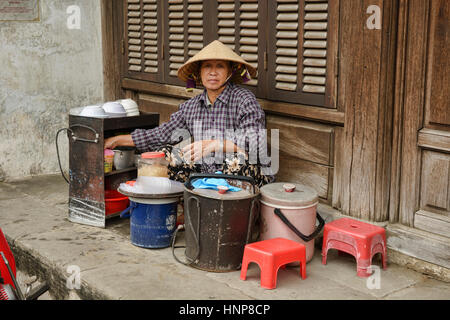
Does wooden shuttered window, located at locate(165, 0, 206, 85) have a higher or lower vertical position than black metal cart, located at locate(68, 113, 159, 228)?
higher

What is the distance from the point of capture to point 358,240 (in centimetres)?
406

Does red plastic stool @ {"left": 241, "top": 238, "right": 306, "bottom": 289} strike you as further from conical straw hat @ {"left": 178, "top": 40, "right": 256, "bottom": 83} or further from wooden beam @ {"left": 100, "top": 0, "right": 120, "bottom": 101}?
wooden beam @ {"left": 100, "top": 0, "right": 120, "bottom": 101}

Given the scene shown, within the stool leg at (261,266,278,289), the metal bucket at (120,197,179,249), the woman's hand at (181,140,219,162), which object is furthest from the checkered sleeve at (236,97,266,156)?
the stool leg at (261,266,278,289)

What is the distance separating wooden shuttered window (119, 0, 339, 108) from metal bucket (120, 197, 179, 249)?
4.38 feet

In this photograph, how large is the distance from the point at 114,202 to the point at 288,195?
1.76 metres

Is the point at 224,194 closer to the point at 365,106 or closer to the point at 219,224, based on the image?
the point at 219,224

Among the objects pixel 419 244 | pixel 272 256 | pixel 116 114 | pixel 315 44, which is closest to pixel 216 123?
pixel 116 114

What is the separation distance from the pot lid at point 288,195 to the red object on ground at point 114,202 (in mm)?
1495

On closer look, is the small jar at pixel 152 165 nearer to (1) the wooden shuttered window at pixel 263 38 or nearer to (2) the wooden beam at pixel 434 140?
(1) the wooden shuttered window at pixel 263 38

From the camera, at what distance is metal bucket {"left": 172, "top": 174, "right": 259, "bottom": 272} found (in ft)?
13.4

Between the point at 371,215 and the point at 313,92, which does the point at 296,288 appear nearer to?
the point at 371,215

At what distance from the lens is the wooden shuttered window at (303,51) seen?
4.57 m

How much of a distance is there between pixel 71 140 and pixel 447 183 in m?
3.10
